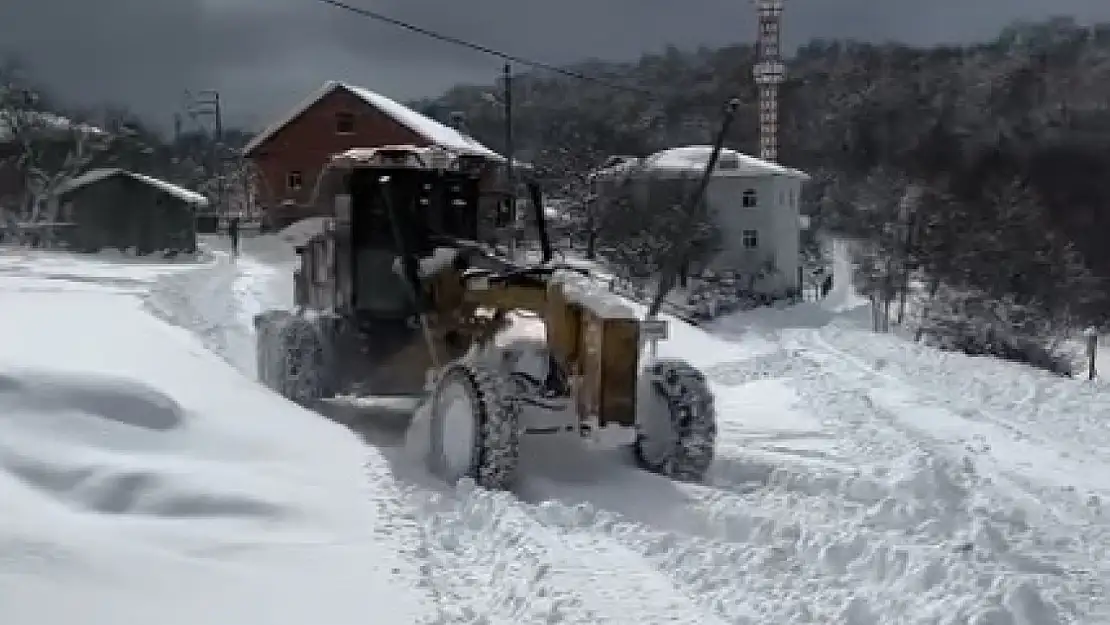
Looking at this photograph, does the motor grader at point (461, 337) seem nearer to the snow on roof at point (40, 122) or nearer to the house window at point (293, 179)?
the house window at point (293, 179)

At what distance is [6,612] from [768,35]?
3154 inches

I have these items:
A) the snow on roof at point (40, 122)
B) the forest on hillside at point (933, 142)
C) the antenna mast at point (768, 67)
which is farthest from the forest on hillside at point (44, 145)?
the antenna mast at point (768, 67)

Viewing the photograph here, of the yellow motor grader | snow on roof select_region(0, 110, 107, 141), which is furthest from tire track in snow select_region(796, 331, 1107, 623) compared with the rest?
snow on roof select_region(0, 110, 107, 141)

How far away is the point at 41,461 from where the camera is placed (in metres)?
6.11

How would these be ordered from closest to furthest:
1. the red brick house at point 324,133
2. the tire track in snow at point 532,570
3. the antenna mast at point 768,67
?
the tire track in snow at point 532,570
the red brick house at point 324,133
the antenna mast at point 768,67

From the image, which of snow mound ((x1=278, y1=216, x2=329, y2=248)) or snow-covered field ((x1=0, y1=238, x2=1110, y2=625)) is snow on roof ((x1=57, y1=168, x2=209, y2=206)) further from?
snow-covered field ((x1=0, y1=238, x2=1110, y2=625))

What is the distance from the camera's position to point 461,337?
1003 cm

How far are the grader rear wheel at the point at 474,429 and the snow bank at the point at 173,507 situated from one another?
0.67 meters

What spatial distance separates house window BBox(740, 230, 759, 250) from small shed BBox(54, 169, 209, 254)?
2489cm

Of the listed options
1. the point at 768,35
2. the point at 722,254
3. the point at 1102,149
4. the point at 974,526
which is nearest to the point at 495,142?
the point at 768,35

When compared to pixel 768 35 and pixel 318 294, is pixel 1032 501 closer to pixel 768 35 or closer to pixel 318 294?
pixel 318 294

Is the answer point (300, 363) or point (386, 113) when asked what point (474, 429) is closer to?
point (300, 363)

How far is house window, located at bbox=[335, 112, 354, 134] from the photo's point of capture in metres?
51.1

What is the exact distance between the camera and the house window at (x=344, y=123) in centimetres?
5112
